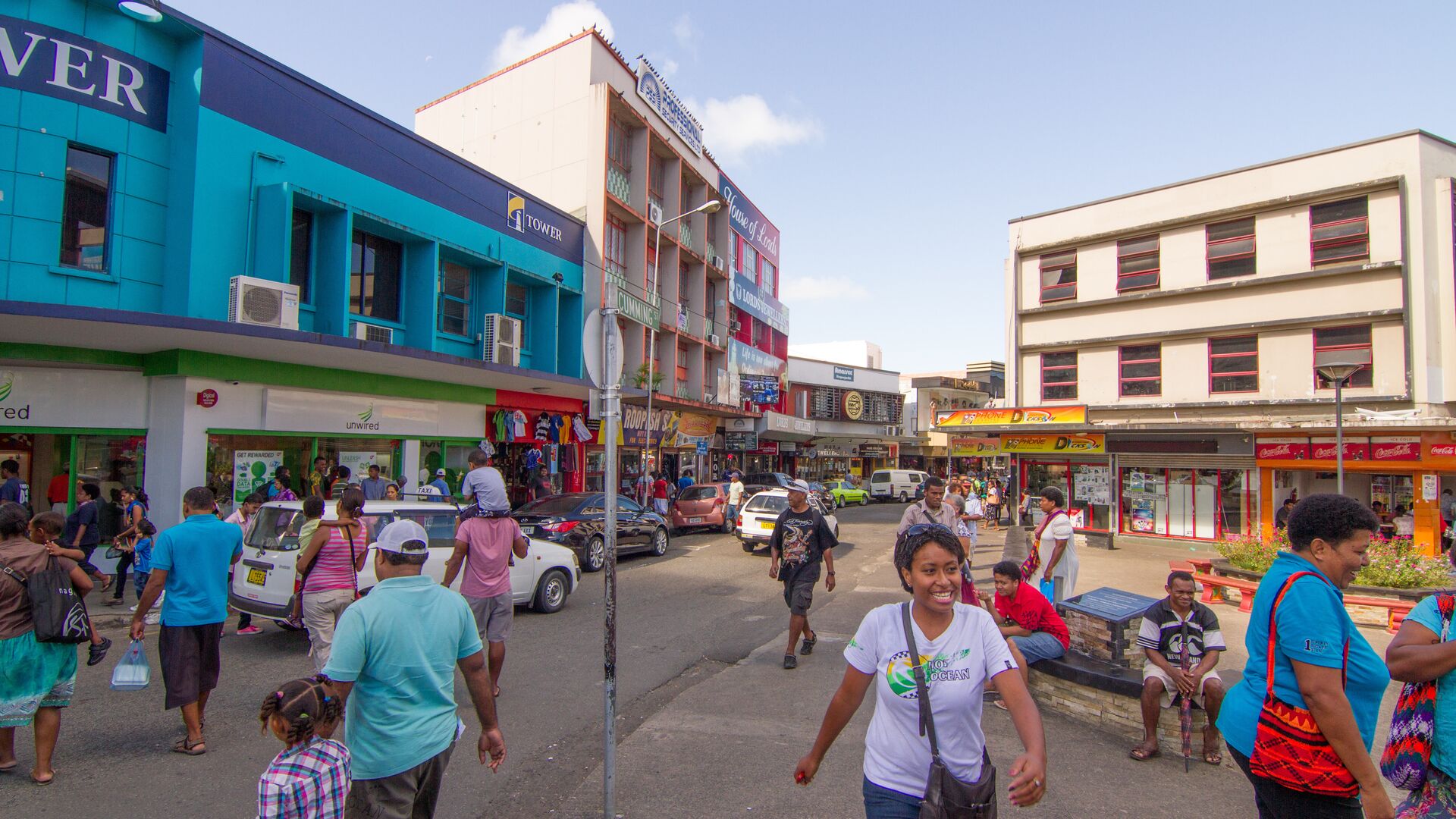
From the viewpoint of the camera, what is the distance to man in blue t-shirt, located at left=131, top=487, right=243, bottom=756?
4.91m

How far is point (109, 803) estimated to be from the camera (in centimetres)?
425

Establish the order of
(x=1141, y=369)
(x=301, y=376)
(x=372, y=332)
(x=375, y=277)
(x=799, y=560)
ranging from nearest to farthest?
(x=799, y=560), (x=301, y=376), (x=372, y=332), (x=375, y=277), (x=1141, y=369)

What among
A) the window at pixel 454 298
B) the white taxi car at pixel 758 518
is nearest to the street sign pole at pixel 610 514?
the white taxi car at pixel 758 518

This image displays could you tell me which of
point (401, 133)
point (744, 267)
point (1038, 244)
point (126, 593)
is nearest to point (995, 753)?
point (126, 593)

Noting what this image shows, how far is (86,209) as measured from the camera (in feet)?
36.0

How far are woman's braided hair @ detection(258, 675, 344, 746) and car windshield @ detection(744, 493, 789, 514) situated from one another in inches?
560

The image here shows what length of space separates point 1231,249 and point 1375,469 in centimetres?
650

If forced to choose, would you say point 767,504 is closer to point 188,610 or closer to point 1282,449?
point 188,610

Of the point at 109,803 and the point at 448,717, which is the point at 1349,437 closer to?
the point at 448,717

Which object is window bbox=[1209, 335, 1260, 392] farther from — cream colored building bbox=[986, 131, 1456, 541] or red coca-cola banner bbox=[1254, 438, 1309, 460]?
red coca-cola banner bbox=[1254, 438, 1309, 460]

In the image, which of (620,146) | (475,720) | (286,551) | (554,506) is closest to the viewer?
(475,720)

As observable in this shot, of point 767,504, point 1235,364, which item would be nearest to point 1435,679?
point 767,504

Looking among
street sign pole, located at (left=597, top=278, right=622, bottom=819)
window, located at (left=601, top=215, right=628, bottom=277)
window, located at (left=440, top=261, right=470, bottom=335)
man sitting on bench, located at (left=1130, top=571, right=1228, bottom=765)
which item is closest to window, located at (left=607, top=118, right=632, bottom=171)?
window, located at (left=601, top=215, right=628, bottom=277)

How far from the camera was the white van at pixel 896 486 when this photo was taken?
124 ft
